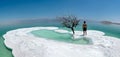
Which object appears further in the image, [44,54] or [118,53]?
[118,53]

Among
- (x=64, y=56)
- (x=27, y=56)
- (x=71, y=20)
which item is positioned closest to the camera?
(x=64, y=56)

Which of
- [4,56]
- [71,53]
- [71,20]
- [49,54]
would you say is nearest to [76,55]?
[71,53]

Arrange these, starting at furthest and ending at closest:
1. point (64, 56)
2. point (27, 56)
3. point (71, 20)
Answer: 1. point (71, 20)
2. point (27, 56)
3. point (64, 56)

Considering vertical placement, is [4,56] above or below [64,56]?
below

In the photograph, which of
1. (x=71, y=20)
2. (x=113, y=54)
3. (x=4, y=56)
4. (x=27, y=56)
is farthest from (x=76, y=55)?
(x=71, y=20)

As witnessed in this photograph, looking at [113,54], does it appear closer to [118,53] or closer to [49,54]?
[118,53]

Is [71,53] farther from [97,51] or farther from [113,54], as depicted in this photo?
[113,54]

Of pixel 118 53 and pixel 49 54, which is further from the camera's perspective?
pixel 118 53

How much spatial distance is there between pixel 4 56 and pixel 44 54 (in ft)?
13.4

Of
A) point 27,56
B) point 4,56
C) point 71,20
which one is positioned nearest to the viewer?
point 27,56

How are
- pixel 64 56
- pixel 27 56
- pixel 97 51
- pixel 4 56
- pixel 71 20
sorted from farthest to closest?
pixel 71 20 < pixel 4 56 < pixel 97 51 < pixel 27 56 < pixel 64 56

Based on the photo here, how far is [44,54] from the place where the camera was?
993cm

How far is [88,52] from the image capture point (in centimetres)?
1065

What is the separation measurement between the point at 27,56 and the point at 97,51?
528 centimetres
